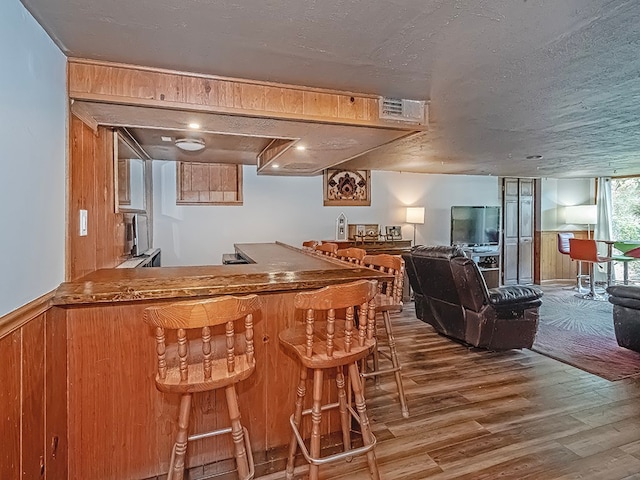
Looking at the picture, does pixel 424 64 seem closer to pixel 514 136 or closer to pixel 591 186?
pixel 514 136

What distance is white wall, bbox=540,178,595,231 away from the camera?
7992mm

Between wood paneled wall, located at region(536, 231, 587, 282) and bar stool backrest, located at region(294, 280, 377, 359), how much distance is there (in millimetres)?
7461

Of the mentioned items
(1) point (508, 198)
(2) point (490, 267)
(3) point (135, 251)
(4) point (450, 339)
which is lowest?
(4) point (450, 339)

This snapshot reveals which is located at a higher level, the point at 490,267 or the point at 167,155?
the point at 167,155

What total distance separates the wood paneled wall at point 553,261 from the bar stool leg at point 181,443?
813 centimetres

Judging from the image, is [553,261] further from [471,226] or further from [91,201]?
[91,201]

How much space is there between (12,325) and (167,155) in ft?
12.8

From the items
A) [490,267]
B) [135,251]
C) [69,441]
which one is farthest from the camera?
[490,267]

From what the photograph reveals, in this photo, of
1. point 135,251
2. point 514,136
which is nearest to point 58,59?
point 135,251

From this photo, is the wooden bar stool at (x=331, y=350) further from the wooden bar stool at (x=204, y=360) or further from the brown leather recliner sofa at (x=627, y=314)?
the brown leather recliner sofa at (x=627, y=314)

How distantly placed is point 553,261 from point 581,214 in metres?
1.10

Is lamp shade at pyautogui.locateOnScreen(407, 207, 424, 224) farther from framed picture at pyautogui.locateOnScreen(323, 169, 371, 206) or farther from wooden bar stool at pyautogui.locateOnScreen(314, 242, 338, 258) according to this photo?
wooden bar stool at pyautogui.locateOnScreen(314, 242, 338, 258)

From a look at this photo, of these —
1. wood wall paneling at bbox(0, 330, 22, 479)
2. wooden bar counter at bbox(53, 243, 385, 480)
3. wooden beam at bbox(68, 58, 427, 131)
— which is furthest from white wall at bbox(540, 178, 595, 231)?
wood wall paneling at bbox(0, 330, 22, 479)

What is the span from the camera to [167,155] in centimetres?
482
